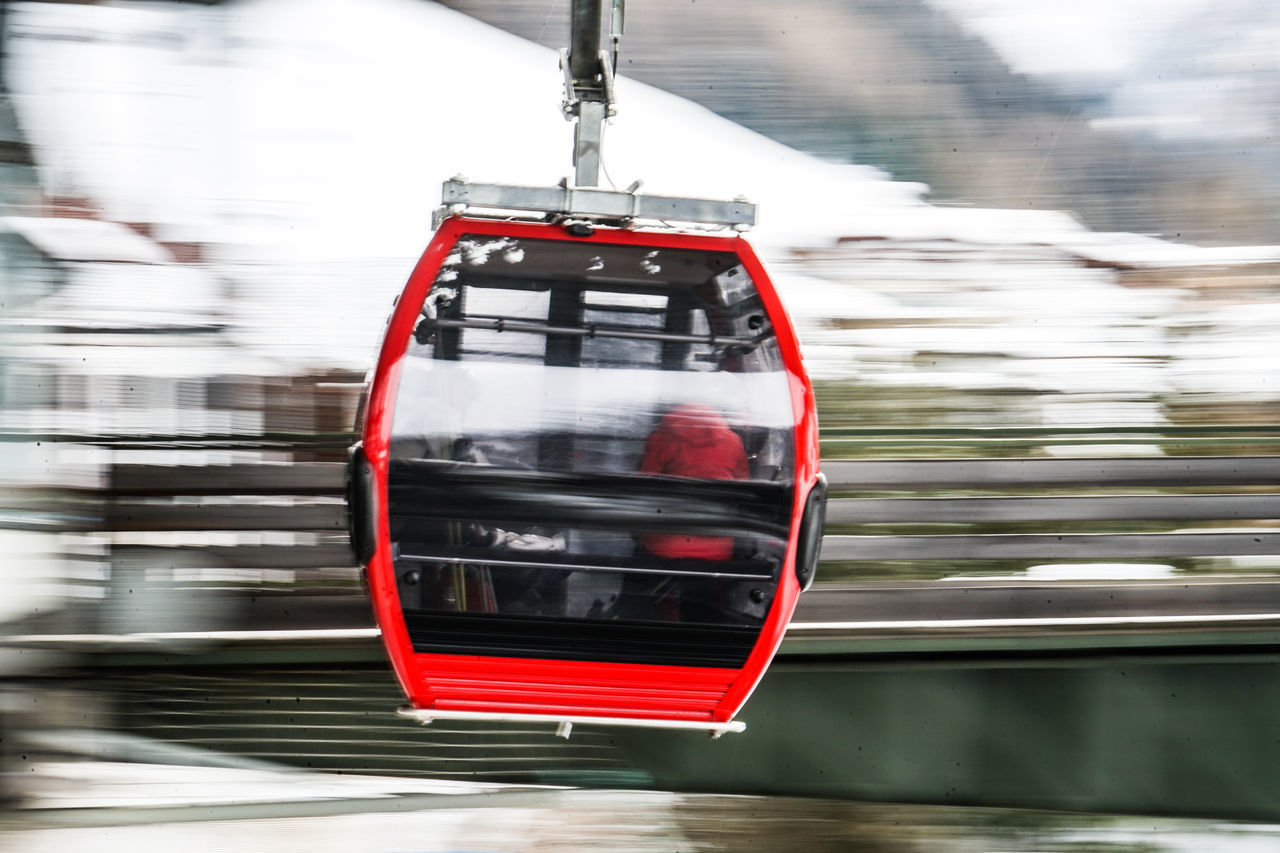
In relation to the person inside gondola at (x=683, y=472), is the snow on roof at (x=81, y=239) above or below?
above

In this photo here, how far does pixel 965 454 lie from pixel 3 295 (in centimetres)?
261

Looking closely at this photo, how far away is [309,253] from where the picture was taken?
264 cm

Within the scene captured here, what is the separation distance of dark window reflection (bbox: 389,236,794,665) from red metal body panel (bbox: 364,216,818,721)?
0.07ft

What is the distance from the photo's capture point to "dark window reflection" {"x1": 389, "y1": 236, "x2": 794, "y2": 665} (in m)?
1.68

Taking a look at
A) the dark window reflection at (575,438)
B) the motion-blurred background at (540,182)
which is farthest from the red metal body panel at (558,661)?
the motion-blurred background at (540,182)

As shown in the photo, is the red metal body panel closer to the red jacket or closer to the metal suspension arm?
the red jacket

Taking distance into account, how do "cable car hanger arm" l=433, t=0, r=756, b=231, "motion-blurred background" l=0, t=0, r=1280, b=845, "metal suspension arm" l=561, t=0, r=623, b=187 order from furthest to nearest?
"motion-blurred background" l=0, t=0, r=1280, b=845, "metal suspension arm" l=561, t=0, r=623, b=187, "cable car hanger arm" l=433, t=0, r=756, b=231

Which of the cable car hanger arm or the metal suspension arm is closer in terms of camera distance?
the cable car hanger arm

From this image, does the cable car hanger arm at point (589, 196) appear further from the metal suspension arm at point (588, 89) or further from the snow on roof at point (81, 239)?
the snow on roof at point (81, 239)

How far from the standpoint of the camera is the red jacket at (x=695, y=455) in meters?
1.72

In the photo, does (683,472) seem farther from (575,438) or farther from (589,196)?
(589,196)

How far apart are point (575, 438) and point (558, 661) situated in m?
0.41

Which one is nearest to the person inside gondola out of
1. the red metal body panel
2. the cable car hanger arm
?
the red metal body panel

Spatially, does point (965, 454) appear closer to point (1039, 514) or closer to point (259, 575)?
point (1039, 514)
